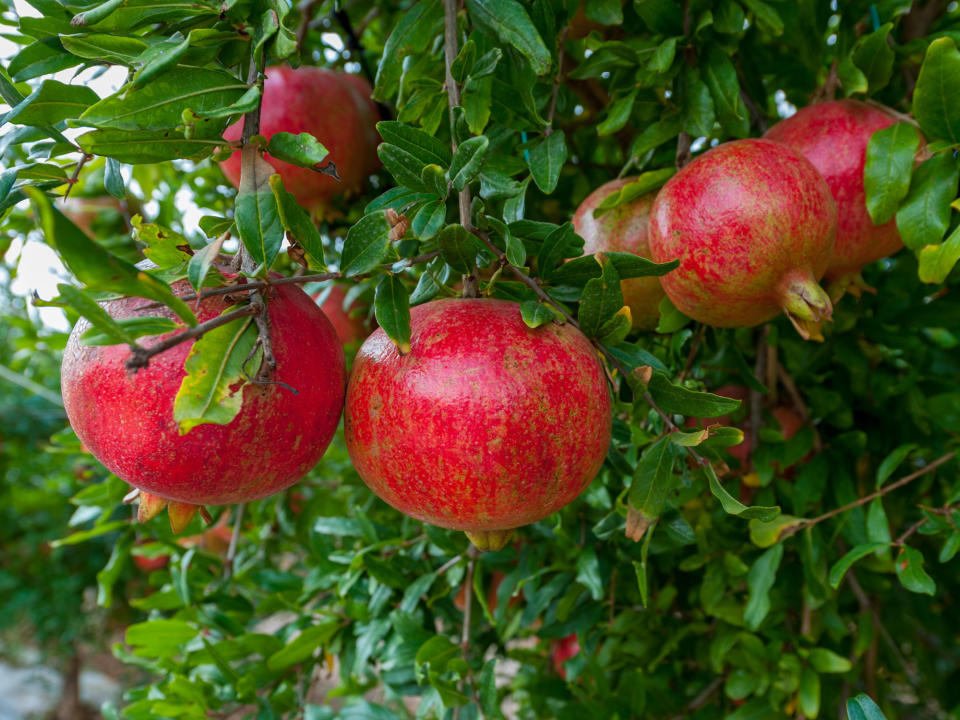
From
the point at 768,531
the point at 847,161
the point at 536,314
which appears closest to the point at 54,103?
the point at 536,314

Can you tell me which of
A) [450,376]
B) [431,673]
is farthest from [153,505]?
[431,673]

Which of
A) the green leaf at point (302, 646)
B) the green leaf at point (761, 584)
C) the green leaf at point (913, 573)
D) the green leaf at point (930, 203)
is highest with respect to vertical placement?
the green leaf at point (930, 203)

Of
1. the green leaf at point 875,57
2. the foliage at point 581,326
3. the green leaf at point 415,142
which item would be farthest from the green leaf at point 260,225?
the green leaf at point 875,57

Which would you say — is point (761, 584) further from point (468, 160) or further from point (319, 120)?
point (319, 120)

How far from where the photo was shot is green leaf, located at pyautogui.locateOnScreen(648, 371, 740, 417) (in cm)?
61

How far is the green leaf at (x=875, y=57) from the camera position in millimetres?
804

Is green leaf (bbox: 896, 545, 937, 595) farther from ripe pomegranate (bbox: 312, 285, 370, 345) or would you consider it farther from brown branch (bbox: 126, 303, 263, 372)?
ripe pomegranate (bbox: 312, 285, 370, 345)

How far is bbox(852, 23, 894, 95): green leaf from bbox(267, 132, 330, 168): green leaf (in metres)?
0.66

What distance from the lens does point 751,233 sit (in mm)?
688

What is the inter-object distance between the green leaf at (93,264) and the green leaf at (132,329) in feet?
0.07

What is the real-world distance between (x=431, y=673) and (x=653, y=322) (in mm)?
542

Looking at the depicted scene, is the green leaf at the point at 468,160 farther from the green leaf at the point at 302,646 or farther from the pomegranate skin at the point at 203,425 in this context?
the green leaf at the point at 302,646

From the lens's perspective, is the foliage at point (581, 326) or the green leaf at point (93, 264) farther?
the foliage at point (581, 326)

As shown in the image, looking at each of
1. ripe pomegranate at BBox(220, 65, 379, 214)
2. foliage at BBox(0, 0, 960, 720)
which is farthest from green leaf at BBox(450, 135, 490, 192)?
ripe pomegranate at BBox(220, 65, 379, 214)
